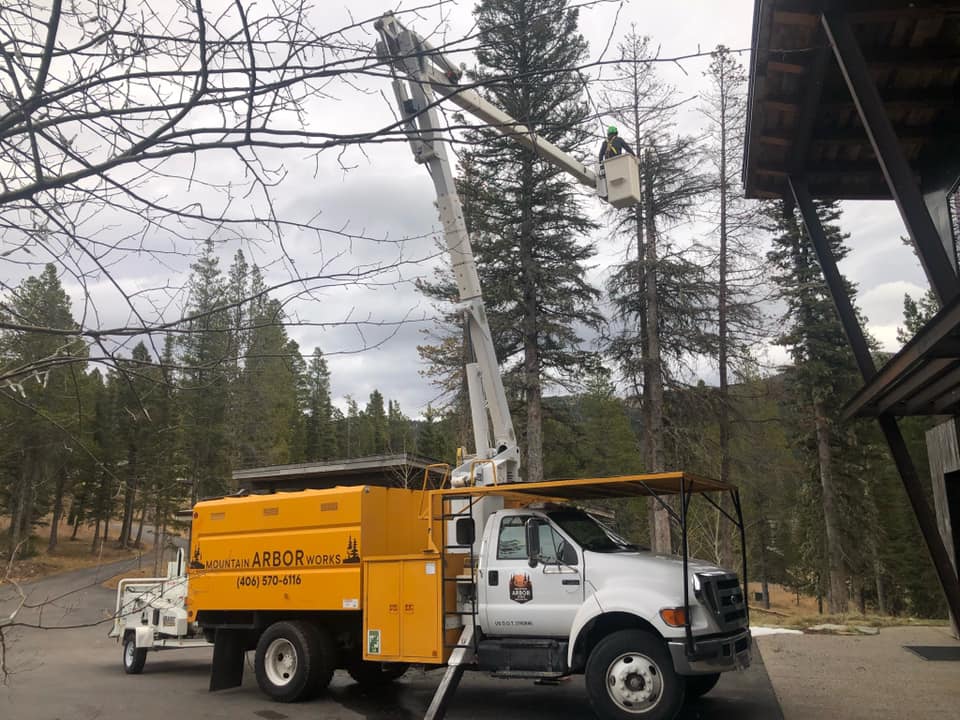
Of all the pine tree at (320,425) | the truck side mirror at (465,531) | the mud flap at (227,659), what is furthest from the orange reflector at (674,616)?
the pine tree at (320,425)

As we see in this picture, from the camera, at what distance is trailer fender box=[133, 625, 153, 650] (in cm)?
1345

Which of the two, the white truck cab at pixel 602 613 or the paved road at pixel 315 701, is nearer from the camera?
the white truck cab at pixel 602 613

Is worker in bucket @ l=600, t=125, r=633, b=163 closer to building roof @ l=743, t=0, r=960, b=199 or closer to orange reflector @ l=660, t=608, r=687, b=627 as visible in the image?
building roof @ l=743, t=0, r=960, b=199

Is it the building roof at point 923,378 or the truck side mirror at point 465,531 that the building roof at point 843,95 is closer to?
the building roof at point 923,378

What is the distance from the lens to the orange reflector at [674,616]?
26.2 ft

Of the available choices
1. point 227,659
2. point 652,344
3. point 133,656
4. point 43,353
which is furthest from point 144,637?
point 652,344

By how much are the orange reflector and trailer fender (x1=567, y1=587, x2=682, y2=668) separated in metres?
0.05

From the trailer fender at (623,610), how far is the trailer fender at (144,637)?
27.8 ft

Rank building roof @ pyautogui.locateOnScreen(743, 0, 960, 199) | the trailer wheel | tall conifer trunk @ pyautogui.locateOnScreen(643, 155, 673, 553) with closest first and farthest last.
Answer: building roof @ pyautogui.locateOnScreen(743, 0, 960, 199), the trailer wheel, tall conifer trunk @ pyautogui.locateOnScreen(643, 155, 673, 553)

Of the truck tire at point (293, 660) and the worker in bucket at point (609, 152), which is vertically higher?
the worker in bucket at point (609, 152)

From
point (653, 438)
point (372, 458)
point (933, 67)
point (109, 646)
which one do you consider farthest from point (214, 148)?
point (653, 438)

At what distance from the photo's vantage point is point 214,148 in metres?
3.18

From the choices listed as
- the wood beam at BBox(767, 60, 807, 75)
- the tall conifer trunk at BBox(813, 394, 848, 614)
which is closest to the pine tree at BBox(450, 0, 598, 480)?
the tall conifer trunk at BBox(813, 394, 848, 614)

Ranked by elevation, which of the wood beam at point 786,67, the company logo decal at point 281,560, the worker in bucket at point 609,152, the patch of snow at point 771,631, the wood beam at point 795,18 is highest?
the worker in bucket at point 609,152
